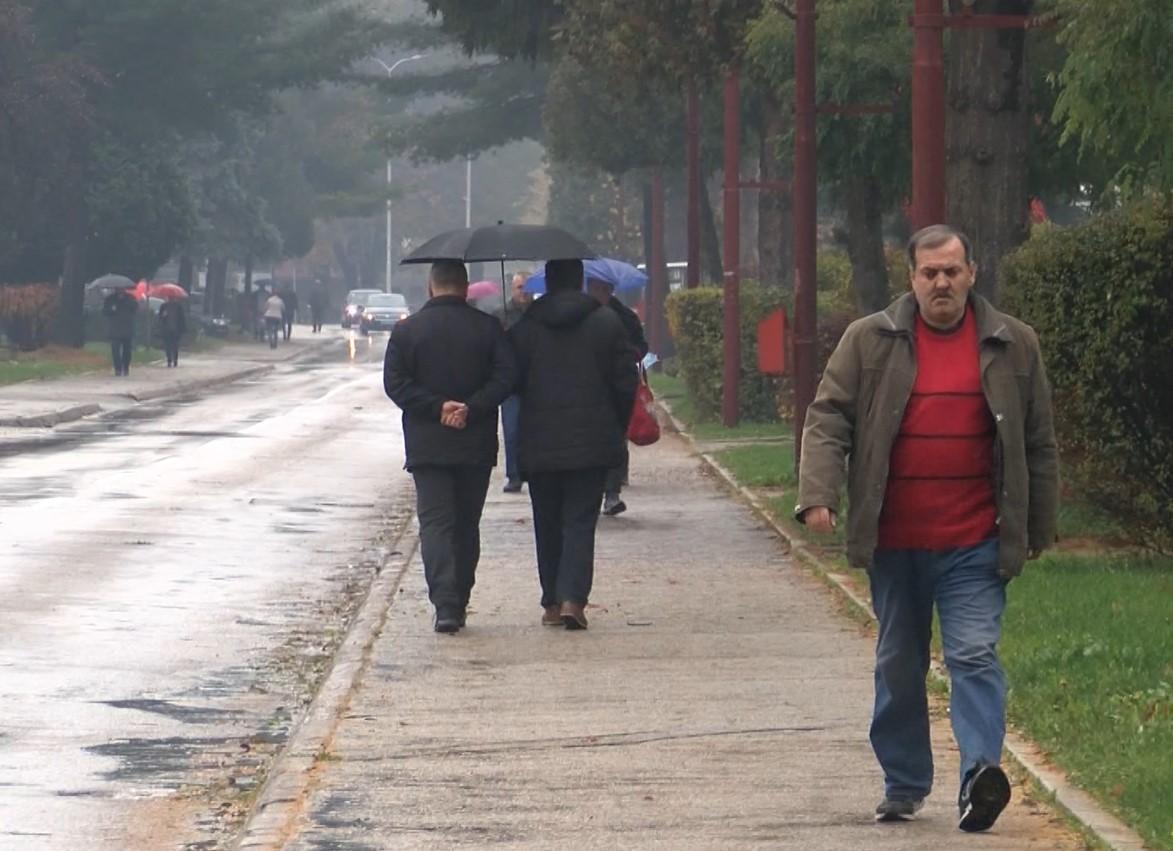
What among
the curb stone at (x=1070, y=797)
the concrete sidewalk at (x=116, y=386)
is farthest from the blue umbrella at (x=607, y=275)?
the concrete sidewalk at (x=116, y=386)

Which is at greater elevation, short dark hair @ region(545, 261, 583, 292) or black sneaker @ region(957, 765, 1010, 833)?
short dark hair @ region(545, 261, 583, 292)

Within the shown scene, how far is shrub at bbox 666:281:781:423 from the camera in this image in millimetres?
29500

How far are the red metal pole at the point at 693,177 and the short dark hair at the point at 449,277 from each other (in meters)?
17.7

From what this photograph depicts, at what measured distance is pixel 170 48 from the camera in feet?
200

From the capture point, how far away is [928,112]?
13.6 m

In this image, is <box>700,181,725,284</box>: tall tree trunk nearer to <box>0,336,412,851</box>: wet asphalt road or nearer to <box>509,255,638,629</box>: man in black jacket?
<box>0,336,412,851</box>: wet asphalt road

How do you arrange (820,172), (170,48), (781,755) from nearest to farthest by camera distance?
(781,755) < (820,172) < (170,48)

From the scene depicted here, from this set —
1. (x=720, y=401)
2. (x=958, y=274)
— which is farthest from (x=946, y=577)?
(x=720, y=401)

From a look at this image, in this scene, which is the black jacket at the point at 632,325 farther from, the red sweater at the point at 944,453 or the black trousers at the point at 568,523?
the red sweater at the point at 944,453

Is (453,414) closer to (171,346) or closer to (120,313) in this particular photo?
(120,313)

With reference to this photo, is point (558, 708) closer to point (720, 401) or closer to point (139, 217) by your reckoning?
point (720, 401)

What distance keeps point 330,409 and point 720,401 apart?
854 centimetres

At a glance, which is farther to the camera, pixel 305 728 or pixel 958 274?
pixel 305 728

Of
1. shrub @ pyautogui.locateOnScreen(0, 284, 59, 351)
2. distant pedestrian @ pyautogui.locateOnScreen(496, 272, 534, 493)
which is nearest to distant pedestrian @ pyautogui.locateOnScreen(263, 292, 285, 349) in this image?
shrub @ pyautogui.locateOnScreen(0, 284, 59, 351)
